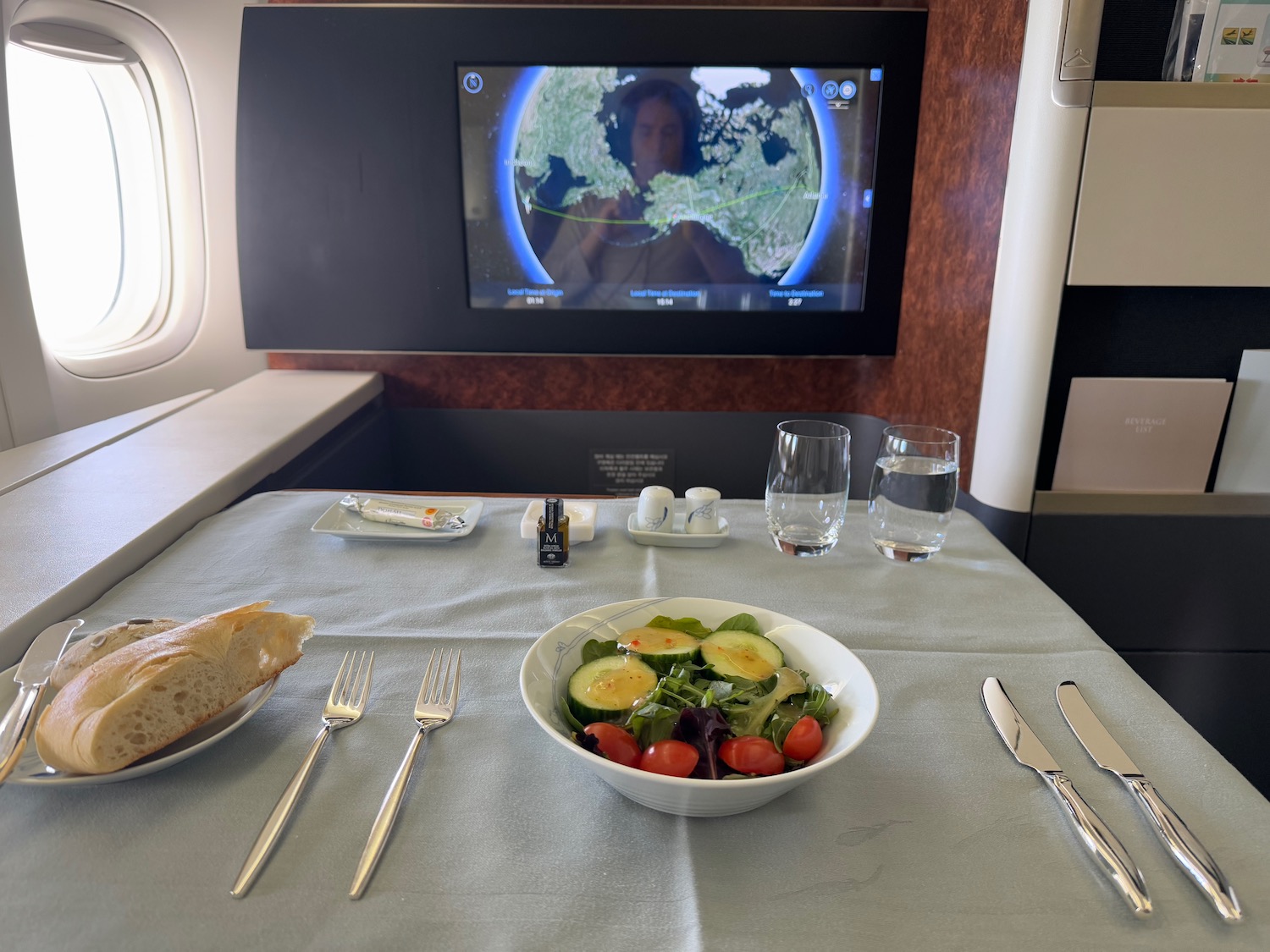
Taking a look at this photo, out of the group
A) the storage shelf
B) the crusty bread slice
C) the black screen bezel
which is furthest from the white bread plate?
the black screen bezel

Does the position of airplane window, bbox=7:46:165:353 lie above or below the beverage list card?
above

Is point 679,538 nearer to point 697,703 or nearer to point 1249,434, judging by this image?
point 697,703

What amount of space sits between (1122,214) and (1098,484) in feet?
1.24

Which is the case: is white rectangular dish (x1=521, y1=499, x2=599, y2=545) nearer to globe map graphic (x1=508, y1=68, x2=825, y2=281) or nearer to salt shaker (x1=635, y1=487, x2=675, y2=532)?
salt shaker (x1=635, y1=487, x2=675, y2=532)

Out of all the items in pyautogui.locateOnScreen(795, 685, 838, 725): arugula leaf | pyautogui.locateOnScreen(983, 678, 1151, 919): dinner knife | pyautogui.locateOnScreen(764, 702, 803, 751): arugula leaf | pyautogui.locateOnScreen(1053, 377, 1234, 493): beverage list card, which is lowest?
pyautogui.locateOnScreen(983, 678, 1151, 919): dinner knife

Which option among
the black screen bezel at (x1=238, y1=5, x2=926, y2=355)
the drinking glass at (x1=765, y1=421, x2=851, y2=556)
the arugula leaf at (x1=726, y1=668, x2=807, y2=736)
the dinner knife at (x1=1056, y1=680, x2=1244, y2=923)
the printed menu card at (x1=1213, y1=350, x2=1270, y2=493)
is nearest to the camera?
the dinner knife at (x1=1056, y1=680, x2=1244, y2=923)

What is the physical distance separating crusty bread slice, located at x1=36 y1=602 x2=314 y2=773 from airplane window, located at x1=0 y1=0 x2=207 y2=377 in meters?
1.28

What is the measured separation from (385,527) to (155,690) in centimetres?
46

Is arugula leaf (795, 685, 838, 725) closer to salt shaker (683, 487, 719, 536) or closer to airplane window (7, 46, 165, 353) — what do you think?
salt shaker (683, 487, 719, 536)

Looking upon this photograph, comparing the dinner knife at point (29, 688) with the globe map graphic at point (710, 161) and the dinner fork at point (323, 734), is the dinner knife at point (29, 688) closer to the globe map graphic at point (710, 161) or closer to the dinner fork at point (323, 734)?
the dinner fork at point (323, 734)

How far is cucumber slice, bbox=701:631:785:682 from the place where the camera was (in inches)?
23.8

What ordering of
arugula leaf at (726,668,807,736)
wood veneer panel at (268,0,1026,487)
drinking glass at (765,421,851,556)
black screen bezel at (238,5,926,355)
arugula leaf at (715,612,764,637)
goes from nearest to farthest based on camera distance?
arugula leaf at (726,668,807,736), arugula leaf at (715,612,764,637), drinking glass at (765,421,851,556), wood veneer panel at (268,0,1026,487), black screen bezel at (238,5,926,355)

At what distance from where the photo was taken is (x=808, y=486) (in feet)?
3.06

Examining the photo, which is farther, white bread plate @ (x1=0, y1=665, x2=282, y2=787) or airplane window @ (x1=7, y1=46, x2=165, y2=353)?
airplane window @ (x1=7, y1=46, x2=165, y2=353)
